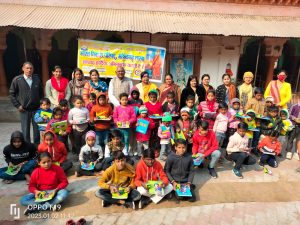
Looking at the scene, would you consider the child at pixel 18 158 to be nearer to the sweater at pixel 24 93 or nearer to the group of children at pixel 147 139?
the group of children at pixel 147 139

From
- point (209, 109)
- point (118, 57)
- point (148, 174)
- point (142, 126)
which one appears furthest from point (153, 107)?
point (118, 57)

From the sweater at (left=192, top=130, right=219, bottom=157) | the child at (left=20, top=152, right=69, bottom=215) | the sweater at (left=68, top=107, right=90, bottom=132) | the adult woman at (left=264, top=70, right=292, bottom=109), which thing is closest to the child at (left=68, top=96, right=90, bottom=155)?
the sweater at (left=68, top=107, right=90, bottom=132)

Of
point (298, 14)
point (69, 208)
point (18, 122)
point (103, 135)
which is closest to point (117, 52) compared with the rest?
point (103, 135)

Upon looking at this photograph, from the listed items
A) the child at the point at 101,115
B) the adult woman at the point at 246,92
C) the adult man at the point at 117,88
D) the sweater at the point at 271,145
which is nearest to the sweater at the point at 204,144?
the sweater at the point at 271,145

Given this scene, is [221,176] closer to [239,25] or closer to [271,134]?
[271,134]

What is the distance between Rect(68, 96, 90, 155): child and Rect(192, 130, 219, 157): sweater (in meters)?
2.13

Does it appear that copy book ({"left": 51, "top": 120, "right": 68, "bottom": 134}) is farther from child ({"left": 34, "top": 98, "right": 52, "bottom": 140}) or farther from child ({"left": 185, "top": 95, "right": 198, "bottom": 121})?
child ({"left": 185, "top": 95, "right": 198, "bottom": 121})

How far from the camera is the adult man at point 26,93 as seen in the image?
480 cm

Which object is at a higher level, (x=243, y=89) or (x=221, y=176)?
(x=243, y=89)

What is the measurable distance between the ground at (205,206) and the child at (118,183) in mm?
122

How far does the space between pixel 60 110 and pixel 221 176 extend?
3.26 m

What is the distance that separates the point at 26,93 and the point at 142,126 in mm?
2347

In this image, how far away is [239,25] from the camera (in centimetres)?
845

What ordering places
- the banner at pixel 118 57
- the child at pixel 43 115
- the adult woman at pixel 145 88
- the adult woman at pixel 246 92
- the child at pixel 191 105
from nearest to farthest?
1. the child at pixel 43 115
2. the child at pixel 191 105
3. the adult woman at pixel 145 88
4. the adult woman at pixel 246 92
5. the banner at pixel 118 57
